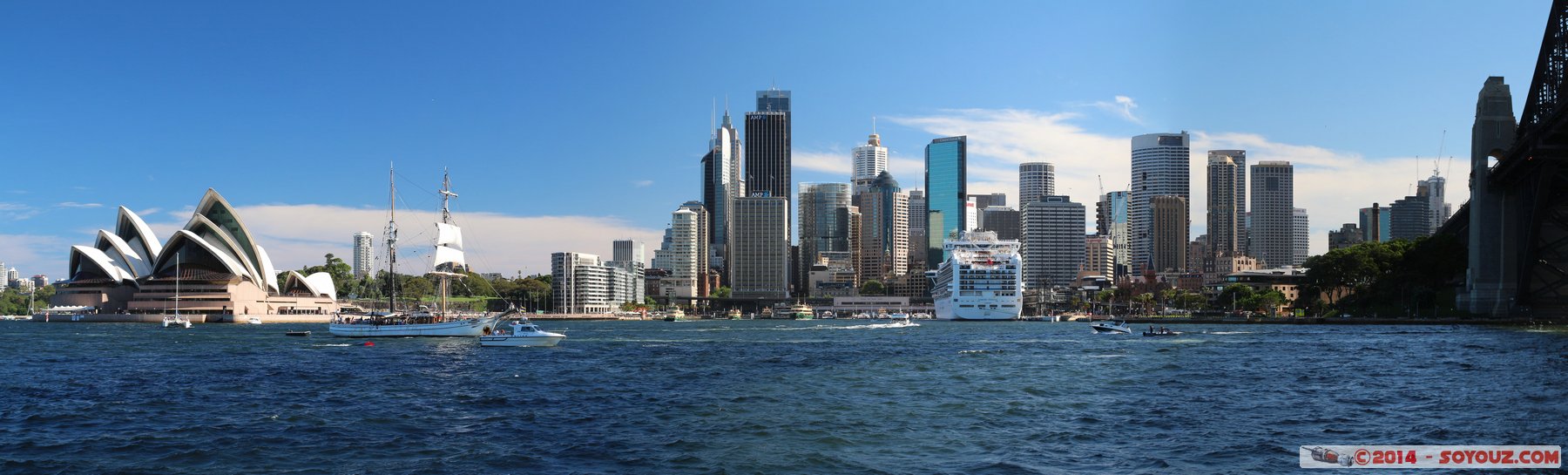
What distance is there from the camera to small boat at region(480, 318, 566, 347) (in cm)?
6331

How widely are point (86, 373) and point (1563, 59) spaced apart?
76.2 meters

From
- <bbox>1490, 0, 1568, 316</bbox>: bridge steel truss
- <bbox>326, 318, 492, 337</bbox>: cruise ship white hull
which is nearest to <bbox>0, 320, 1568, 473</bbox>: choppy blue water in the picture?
<bbox>1490, 0, 1568, 316</bbox>: bridge steel truss

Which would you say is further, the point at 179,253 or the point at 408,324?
the point at 179,253

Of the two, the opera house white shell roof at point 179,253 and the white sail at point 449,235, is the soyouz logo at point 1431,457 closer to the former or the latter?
the white sail at point 449,235

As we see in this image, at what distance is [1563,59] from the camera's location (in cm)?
6744

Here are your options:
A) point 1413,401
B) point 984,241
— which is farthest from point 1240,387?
point 984,241

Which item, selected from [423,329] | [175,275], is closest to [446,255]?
[423,329]

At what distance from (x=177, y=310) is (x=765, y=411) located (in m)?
129

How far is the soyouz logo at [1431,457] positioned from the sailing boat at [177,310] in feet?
397

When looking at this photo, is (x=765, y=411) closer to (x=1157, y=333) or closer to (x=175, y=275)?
(x=1157, y=333)

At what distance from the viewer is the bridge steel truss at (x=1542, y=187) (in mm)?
62469

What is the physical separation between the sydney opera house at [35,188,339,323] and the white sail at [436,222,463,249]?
200ft

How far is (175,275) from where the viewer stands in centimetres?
14212

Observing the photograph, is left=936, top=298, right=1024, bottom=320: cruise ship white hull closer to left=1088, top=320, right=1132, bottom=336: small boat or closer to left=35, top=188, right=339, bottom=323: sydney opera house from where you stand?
left=1088, top=320, right=1132, bottom=336: small boat
